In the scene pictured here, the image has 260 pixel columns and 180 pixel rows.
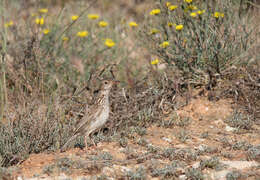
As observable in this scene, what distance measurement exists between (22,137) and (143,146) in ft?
5.20

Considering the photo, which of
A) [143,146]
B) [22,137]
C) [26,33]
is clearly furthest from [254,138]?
[26,33]

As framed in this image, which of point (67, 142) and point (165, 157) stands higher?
point (67, 142)

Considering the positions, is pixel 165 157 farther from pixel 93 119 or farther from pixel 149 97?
pixel 149 97

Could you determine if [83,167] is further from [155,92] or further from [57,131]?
[155,92]

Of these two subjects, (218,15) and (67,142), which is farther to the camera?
(218,15)

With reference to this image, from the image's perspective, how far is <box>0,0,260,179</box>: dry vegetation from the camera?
16.9 ft

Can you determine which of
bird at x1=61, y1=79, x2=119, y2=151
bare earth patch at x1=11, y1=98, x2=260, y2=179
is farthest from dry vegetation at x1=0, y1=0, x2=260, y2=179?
bird at x1=61, y1=79, x2=119, y2=151

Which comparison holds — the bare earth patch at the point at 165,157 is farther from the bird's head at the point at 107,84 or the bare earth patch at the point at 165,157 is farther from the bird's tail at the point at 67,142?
the bird's head at the point at 107,84

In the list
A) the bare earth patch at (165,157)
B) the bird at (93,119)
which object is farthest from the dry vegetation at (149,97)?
the bird at (93,119)

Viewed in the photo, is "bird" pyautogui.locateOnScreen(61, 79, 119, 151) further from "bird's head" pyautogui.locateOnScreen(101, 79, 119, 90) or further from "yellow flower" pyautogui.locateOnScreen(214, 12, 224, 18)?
"yellow flower" pyautogui.locateOnScreen(214, 12, 224, 18)

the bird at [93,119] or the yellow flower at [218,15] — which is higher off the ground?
the yellow flower at [218,15]

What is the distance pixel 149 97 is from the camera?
274 inches

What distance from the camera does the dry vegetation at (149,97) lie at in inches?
202

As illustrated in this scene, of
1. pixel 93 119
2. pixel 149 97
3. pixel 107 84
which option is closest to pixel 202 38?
pixel 149 97
